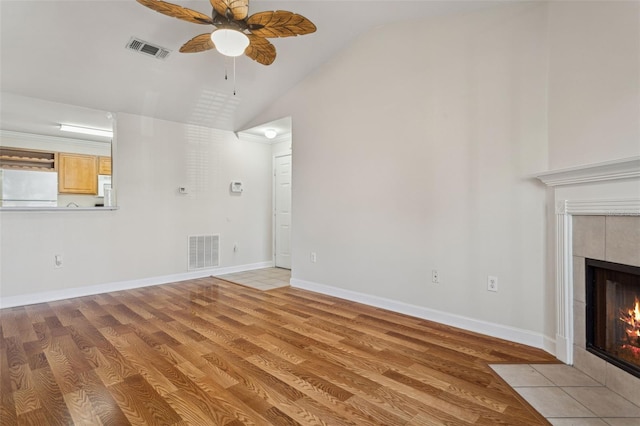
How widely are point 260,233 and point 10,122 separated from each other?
3612mm

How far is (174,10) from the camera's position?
2125 millimetres

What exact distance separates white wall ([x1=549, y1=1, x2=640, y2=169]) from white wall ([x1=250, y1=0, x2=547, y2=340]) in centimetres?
12

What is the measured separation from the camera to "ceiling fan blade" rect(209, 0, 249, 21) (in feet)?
6.98

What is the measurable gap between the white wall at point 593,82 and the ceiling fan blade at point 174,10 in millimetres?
2617

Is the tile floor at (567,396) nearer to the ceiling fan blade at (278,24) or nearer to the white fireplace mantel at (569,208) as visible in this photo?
the white fireplace mantel at (569,208)

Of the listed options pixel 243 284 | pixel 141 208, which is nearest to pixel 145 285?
pixel 141 208

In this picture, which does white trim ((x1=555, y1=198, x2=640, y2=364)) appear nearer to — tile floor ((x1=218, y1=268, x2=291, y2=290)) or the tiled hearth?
the tiled hearth

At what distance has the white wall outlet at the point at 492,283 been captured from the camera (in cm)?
267

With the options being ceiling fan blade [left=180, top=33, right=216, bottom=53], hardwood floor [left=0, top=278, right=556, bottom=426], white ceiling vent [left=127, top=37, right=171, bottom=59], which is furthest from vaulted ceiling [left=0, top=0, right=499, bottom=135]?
hardwood floor [left=0, top=278, right=556, bottom=426]

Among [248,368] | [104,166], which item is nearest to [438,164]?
[248,368]

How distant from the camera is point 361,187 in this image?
3641 mm

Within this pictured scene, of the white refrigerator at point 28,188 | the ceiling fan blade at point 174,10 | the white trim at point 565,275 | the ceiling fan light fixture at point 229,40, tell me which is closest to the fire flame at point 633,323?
the white trim at point 565,275

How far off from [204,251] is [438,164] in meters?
3.83

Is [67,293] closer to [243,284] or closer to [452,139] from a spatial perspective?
[243,284]
